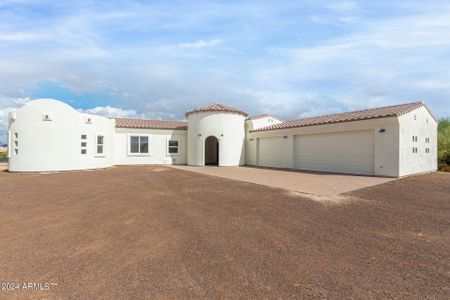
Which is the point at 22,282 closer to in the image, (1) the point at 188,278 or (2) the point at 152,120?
(1) the point at 188,278

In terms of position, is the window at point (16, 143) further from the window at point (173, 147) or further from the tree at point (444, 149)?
the tree at point (444, 149)

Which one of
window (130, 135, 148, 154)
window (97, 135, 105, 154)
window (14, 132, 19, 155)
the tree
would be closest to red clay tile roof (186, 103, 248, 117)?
window (130, 135, 148, 154)


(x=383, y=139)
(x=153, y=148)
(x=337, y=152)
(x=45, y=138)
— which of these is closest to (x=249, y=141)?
(x=337, y=152)

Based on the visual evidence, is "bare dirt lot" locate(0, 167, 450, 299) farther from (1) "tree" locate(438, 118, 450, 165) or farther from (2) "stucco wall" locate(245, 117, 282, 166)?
(1) "tree" locate(438, 118, 450, 165)

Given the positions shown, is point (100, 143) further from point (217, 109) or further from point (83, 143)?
point (217, 109)

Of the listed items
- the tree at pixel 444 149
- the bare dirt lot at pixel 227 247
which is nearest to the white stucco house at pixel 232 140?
the tree at pixel 444 149

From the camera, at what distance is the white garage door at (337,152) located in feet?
46.4

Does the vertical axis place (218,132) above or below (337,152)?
above

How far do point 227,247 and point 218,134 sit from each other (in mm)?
16768

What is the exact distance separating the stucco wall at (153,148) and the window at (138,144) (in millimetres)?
347

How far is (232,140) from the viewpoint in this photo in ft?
69.9

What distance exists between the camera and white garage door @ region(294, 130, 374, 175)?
1414cm

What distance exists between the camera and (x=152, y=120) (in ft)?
82.3

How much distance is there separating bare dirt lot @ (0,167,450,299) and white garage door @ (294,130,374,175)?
21.4 ft
